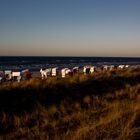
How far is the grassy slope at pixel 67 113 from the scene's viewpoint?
24.4ft

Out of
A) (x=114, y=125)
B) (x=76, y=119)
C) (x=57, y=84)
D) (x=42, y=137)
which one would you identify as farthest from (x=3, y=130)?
(x=57, y=84)

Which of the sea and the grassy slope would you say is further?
the sea

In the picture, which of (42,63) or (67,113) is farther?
(42,63)

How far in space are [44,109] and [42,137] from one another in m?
2.69

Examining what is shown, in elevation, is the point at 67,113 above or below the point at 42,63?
above

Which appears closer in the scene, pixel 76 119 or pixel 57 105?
pixel 76 119

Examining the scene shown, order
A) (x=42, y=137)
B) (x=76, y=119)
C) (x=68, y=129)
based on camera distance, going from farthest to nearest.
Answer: (x=76, y=119), (x=68, y=129), (x=42, y=137)

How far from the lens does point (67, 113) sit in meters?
9.66

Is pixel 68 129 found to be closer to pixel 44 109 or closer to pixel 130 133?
pixel 130 133

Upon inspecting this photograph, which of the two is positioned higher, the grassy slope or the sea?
the grassy slope

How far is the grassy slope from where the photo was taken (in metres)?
7.45

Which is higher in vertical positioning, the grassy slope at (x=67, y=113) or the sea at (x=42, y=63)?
the grassy slope at (x=67, y=113)

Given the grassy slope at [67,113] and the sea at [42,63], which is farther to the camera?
the sea at [42,63]

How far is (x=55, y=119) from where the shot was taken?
8.98 metres
